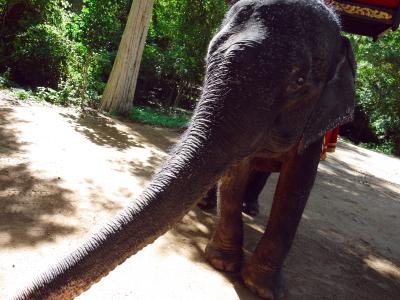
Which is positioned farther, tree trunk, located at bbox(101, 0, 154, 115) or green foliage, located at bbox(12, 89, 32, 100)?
tree trunk, located at bbox(101, 0, 154, 115)

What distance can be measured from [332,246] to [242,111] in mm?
2873

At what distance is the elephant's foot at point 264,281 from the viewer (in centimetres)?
279

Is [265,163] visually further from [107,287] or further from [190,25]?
[190,25]

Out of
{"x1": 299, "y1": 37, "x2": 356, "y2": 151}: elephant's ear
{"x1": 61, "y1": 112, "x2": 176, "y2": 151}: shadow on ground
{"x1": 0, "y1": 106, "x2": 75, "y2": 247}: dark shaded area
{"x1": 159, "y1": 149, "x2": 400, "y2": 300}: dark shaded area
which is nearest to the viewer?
{"x1": 299, "y1": 37, "x2": 356, "y2": 151}: elephant's ear

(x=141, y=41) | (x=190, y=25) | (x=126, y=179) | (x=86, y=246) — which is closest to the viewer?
(x=86, y=246)

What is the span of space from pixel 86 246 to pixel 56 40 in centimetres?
897

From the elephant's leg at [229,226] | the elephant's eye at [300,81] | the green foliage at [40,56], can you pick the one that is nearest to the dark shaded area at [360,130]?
the green foliage at [40,56]

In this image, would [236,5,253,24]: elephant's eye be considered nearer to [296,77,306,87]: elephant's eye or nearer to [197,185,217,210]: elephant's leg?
[296,77,306,87]: elephant's eye

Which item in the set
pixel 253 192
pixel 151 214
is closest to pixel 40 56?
pixel 253 192

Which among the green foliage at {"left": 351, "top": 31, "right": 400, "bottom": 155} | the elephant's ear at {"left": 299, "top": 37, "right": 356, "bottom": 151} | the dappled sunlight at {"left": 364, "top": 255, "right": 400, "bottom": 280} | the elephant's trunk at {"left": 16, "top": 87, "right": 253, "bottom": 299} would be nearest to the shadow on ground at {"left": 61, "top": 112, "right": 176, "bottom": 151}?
the dappled sunlight at {"left": 364, "top": 255, "right": 400, "bottom": 280}

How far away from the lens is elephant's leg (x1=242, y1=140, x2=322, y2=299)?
2.75 metres

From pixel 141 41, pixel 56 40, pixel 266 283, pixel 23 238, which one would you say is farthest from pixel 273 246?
pixel 56 40

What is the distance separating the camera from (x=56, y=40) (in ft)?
30.6

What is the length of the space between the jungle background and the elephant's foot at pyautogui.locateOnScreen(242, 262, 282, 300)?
6.39 metres
